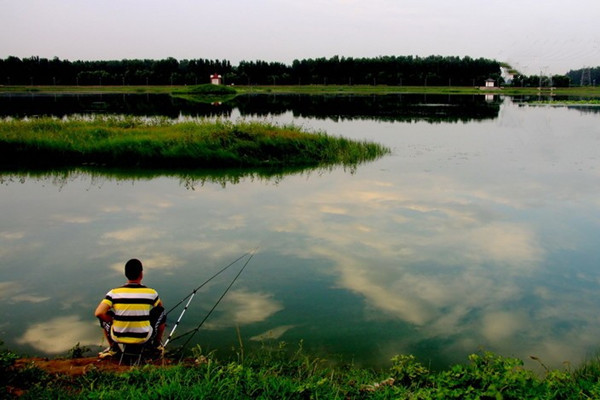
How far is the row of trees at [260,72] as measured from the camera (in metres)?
132

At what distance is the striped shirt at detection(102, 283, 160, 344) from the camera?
5.93m

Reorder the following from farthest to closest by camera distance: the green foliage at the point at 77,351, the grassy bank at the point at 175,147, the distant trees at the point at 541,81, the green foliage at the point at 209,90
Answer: the distant trees at the point at 541,81, the green foliage at the point at 209,90, the grassy bank at the point at 175,147, the green foliage at the point at 77,351

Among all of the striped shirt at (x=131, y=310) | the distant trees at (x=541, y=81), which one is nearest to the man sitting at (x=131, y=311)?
the striped shirt at (x=131, y=310)

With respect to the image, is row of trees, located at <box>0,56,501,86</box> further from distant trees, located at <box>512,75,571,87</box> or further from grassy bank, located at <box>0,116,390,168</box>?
grassy bank, located at <box>0,116,390,168</box>

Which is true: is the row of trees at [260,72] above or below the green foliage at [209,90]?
above

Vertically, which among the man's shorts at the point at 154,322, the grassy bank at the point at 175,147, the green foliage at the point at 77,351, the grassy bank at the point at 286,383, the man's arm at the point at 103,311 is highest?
the grassy bank at the point at 175,147

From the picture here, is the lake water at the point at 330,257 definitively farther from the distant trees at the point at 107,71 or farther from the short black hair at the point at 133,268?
the distant trees at the point at 107,71

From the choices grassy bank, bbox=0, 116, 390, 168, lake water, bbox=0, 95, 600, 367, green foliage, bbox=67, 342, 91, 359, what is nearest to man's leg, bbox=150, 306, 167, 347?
lake water, bbox=0, 95, 600, 367

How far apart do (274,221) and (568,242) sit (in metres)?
6.45

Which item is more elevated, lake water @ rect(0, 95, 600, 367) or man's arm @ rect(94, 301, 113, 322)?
man's arm @ rect(94, 301, 113, 322)

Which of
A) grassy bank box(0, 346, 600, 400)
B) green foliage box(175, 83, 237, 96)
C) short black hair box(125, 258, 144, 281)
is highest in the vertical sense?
green foliage box(175, 83, 237, 96)

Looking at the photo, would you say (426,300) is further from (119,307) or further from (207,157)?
(207,157)

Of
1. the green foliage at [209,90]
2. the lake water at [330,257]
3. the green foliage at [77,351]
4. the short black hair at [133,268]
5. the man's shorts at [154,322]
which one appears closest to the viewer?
the short black hair at [133,268]

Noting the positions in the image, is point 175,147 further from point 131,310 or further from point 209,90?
point 209,90
